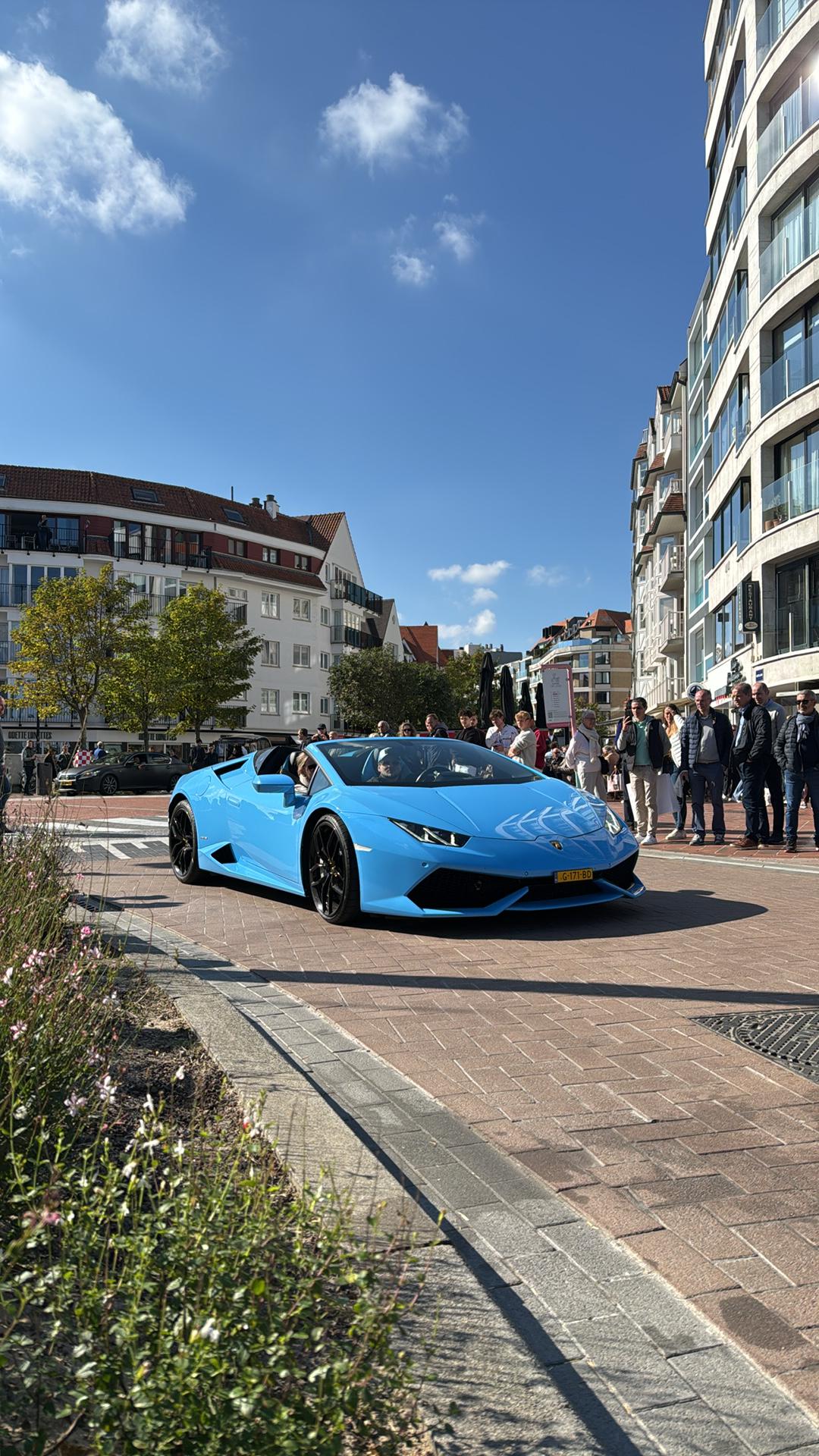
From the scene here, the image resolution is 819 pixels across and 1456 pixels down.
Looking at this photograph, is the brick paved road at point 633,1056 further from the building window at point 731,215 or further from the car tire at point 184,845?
the building window at point 731,215

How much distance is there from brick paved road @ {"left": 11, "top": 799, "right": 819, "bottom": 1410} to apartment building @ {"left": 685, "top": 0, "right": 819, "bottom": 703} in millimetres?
19134

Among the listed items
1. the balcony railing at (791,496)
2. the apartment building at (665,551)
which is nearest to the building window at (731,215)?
the balcony railing at (791,496)

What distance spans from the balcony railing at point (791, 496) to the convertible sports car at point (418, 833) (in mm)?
18629

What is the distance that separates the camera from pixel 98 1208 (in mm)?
2172

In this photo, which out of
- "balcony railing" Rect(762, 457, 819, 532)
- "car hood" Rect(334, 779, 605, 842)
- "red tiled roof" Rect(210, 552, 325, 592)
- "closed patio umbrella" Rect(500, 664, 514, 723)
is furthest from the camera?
"red tiled roof" Rect(210, 552, 325, 592)

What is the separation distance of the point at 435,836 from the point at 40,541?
2380 inches

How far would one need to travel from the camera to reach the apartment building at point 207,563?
6288 cm

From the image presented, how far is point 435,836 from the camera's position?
718 cm

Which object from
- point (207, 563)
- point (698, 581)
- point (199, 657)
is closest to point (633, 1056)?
point (698, 581)

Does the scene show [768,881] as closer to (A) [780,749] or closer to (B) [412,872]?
(A) [780,749]

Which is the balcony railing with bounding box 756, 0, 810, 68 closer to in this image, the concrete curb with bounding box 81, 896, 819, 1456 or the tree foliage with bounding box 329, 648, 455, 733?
the concrete curb with bounding box 81, 896, 819, 1456

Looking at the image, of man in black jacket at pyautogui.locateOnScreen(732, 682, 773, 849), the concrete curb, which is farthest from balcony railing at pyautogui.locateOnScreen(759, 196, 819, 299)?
the concrete curb

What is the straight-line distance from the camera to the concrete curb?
203 centimetres

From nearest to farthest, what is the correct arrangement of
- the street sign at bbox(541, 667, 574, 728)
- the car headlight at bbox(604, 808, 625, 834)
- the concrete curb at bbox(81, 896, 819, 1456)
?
the concrete curb at bbox(81, 896, 819, 1456)
the car headlight at bbox(604, 808, 625, 834)
the street sign at bbox(541, 667, 574, 728)
